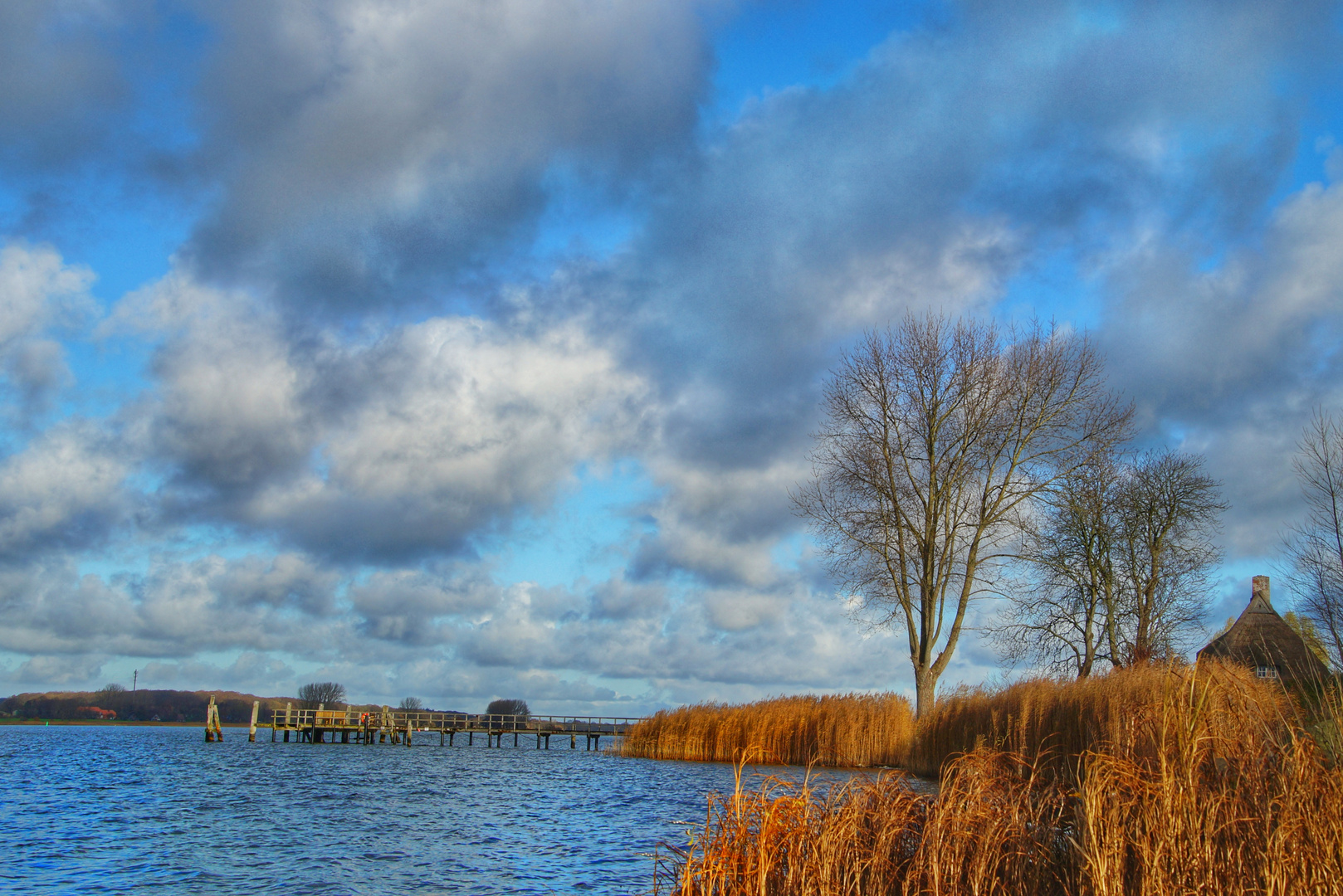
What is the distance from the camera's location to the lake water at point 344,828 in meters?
13.7

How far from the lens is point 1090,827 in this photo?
5746 mm

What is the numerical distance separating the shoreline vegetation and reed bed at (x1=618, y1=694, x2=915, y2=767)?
18.9 meters

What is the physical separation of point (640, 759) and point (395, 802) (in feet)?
60.5

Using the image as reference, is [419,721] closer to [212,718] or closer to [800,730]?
[212,718]

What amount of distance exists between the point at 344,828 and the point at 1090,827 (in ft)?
59.5

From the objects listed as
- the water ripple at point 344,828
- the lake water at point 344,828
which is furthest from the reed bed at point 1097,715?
the water ripple at point 344,828

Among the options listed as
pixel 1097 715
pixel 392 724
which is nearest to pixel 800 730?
pixel 1097 715

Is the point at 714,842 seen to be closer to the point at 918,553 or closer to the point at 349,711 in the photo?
the point at 918,553

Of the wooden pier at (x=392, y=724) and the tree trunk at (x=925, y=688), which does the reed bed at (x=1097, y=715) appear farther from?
the wooden pier at (x=392, y=724)

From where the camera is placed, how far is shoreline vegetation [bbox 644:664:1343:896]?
6.05 meters

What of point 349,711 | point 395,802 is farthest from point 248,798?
point 349,711

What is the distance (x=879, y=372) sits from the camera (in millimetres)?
28266

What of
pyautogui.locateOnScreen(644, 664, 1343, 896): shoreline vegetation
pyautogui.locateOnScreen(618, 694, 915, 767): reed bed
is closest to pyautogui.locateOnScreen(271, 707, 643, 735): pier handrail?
pyautogui.locateOnScreen(618, 694, 915, 767): reed bed

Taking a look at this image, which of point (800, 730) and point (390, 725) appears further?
point (390, 725)
